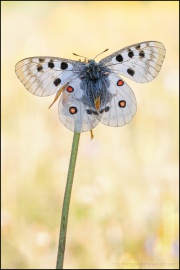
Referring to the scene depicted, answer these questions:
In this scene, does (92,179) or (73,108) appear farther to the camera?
(92,179)

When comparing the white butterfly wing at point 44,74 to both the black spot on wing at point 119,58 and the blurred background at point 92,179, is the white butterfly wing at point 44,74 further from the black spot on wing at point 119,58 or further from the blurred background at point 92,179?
the blurred background at point 92,179

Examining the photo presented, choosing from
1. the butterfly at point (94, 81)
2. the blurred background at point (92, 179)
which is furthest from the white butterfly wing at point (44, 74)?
the blurred background at point (92, 179)

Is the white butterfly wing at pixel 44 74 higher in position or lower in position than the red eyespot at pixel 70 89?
higher

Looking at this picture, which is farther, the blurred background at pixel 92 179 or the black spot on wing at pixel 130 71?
the blurred background at pixel 92 179

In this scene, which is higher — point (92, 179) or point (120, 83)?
point (120, 83)

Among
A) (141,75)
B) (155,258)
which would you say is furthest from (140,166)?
(141,75)

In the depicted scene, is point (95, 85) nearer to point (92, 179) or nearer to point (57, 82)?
point (57, 82)

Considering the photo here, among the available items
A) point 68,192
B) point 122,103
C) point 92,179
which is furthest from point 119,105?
point 92,179
